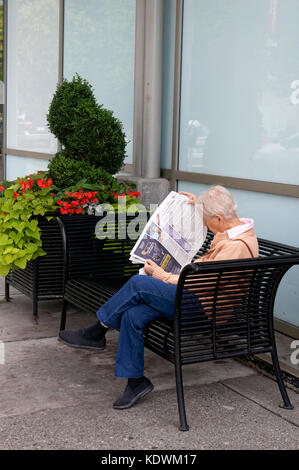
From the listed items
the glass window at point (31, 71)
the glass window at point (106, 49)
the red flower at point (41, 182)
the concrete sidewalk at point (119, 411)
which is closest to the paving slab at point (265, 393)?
the concrete sidewalk at point (119, 411)

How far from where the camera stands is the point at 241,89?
4.99m

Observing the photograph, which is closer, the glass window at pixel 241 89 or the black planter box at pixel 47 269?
the glass window at pixel 241 89

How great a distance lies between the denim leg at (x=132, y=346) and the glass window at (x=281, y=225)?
1606 mm

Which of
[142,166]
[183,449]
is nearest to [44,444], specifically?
[183,449]

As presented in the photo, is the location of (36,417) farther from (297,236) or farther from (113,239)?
(297,236)

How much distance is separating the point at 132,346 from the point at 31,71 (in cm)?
682

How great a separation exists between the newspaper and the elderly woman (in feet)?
0.63

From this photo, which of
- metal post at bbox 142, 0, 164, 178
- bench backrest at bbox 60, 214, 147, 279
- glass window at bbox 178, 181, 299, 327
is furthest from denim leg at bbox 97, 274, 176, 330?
metal post at bbox 142, 0, 164, 178

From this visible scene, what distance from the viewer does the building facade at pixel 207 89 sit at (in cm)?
462

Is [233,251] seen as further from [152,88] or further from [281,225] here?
[152,88]

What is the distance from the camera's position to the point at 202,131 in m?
5.46

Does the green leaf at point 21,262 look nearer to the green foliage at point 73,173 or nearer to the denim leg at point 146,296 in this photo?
the green foliage at point 73,173

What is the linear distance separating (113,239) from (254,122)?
1.37m

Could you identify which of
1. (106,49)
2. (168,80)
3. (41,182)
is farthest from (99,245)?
(106,49)
